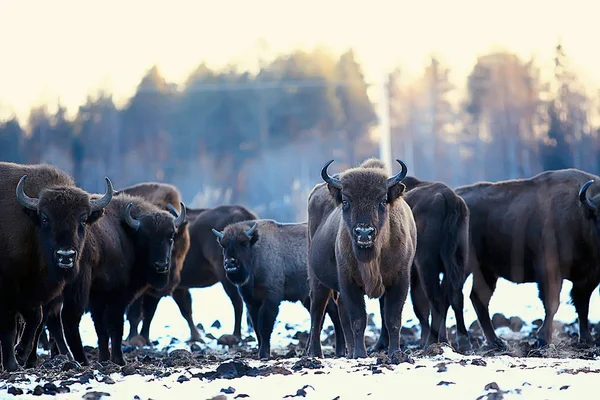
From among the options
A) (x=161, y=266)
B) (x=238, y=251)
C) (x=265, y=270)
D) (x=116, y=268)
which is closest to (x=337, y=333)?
(x=265, y=270)

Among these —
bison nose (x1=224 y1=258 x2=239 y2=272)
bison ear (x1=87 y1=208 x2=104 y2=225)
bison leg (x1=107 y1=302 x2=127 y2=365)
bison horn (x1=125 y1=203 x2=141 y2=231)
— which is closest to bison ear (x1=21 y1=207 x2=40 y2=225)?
bison ear (x1=87 y1=208 x2=104 y2=225)

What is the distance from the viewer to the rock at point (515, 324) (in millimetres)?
15484

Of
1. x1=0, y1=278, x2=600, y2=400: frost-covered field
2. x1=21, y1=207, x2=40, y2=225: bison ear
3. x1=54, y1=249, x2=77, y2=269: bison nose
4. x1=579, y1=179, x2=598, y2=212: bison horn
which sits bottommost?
x1=0, y1=278, x2=600, y2=400: frost-covered field

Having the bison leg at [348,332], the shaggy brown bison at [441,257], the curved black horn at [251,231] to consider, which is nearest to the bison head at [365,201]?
the bison leg at [348,332]

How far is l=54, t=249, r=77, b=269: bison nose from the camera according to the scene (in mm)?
9914

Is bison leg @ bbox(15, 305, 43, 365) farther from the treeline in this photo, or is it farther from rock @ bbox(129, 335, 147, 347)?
the treeline

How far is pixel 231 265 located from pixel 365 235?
14.6 feet

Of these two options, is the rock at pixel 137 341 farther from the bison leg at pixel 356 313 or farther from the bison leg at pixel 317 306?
the bison leg at pixel 356 313

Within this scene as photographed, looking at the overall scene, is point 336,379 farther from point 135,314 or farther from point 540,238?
point 135,314

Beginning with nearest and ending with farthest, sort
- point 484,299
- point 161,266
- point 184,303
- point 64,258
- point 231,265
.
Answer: point 64,258 < point 161,266 < point 231,265 < point 484,299 < point 184,303

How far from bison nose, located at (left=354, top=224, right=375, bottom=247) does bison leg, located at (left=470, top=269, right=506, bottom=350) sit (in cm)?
402

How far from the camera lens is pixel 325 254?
11438 millimetres

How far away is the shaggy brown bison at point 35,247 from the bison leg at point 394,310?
349cm

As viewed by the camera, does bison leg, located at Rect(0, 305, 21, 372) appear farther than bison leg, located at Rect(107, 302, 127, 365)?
No
